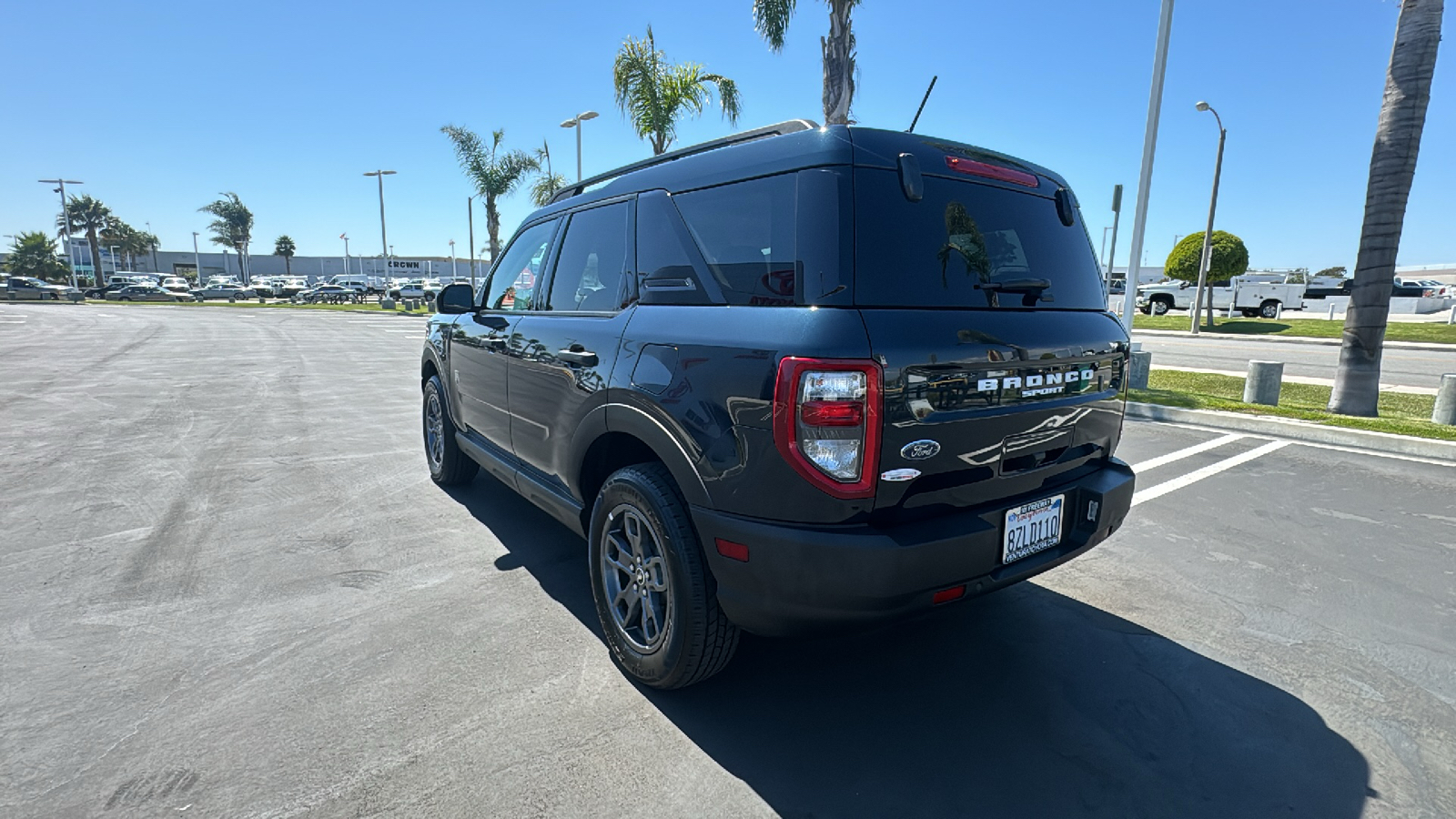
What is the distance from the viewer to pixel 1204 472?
19.6 ft

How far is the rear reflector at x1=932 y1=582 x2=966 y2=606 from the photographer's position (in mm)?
2289

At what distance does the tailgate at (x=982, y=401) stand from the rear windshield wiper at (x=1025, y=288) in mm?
66

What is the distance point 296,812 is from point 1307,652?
3875 mm

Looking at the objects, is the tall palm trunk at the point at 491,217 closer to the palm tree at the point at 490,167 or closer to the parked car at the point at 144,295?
the palm tree at the point at 490,167

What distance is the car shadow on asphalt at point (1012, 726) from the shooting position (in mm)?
2199

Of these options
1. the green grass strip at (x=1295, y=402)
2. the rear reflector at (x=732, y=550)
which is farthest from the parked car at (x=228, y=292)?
the rear reflector at (x=732, y=550)

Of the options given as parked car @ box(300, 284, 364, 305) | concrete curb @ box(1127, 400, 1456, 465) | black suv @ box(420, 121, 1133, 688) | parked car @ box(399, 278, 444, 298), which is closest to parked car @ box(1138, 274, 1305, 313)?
concrete curb @ box(1127, 400, 1456, 465)

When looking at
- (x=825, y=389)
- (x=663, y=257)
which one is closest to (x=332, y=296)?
(x=663, y=257)

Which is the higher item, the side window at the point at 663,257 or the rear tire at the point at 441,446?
the side window at the point at 663,257

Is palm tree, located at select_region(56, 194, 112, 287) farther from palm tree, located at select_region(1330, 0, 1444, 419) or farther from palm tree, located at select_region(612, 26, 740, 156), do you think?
palm tree, located at select_region(1330, 0, 1444, 419)

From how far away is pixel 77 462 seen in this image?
227 inches

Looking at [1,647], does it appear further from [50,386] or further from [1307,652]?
[50,386]

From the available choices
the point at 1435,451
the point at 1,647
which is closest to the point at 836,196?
the point at 1,647

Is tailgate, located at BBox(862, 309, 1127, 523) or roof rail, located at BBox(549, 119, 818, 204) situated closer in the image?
tailgate, located at BBox(862, 309, 1127, 523)
